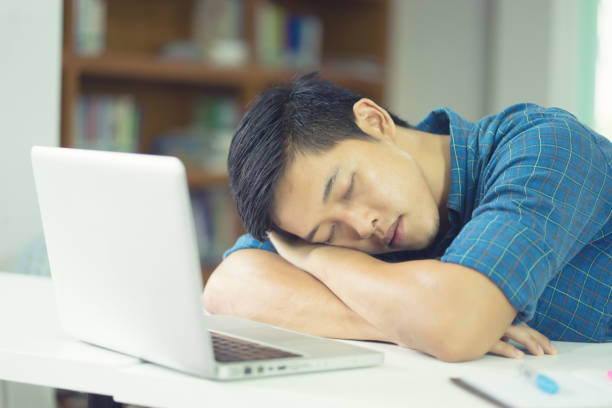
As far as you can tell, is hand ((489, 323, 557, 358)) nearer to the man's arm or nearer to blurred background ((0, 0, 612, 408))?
the man's arm

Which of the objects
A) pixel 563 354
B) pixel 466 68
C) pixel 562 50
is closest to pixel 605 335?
pixel 563 354

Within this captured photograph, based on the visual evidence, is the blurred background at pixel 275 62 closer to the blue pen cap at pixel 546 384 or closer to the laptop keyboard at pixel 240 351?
the laptop keyboard at pixel 240 351

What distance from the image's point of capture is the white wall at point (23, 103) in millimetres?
2051

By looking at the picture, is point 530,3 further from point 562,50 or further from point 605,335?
point 605,335

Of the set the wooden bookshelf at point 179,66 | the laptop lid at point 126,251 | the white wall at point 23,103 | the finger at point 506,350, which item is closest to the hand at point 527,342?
the finger at point 506,350

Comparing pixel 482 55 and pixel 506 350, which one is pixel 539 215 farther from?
pixel 482 55

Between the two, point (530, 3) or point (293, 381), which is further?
point (530, 3)

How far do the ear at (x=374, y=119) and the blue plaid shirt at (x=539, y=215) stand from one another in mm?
109

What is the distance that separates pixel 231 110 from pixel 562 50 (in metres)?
1.51

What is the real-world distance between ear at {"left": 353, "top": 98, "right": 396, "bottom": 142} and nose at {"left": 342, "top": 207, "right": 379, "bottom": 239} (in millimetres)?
177

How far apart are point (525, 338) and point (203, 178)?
2337mm

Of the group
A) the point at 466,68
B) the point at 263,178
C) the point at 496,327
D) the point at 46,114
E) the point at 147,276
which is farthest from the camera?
the point at 466,68

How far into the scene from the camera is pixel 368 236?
3.93 feet

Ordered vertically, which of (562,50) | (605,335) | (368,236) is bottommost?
(605,335)
